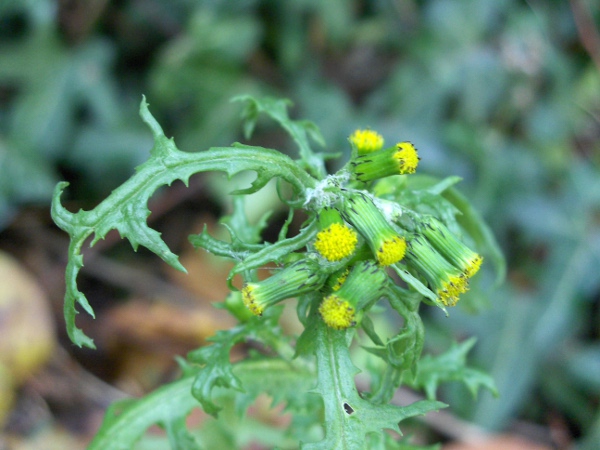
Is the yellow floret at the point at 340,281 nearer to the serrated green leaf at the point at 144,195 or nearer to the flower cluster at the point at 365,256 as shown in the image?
the flower cluster at the point at 365,256

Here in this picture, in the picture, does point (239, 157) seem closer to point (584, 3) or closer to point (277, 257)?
point (277, 257)

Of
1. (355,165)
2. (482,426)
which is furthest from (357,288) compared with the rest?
(482,426)

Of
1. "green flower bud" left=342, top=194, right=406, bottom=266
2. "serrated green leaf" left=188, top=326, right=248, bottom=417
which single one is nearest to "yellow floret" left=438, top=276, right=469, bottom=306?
"green flower bud" left=342, top=194, right=406, bottom=266

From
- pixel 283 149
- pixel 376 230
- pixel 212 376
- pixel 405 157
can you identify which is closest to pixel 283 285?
pixel 376 230

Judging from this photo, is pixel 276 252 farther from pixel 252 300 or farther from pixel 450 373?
pixel 450 373

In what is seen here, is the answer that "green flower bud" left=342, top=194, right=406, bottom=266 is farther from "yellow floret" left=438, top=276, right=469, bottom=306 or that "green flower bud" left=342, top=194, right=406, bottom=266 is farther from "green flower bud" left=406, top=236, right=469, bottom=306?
"yellow floret" left=438, top=276, right=469, bottom=306

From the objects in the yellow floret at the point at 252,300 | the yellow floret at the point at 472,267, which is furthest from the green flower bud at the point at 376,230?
the yellow floret at the point at 252,300
